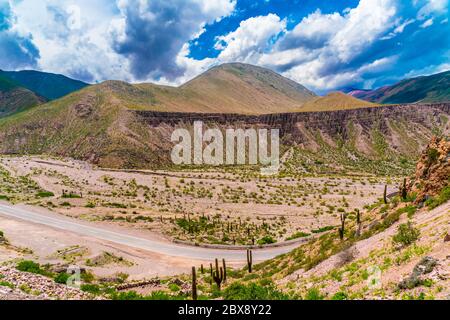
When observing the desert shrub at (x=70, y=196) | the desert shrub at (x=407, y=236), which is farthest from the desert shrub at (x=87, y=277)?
the desert shrub at (x=70, y=196)

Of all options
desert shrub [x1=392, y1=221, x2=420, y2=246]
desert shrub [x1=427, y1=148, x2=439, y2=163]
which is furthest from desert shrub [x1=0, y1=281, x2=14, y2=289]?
desert shrub [x1=427, y1=148, x2=439, y2=163]

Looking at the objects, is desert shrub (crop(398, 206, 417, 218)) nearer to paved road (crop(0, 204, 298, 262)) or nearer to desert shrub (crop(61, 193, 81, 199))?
paved road (crop(0, 204, 298, 262))

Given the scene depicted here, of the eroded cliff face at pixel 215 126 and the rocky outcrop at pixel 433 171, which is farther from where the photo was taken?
the eroded cliff face at pixel 215 126

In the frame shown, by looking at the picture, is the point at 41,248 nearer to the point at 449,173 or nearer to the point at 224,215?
the point at 224,215

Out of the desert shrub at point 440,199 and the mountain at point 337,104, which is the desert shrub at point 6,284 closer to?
the desert shrub at point 440,199

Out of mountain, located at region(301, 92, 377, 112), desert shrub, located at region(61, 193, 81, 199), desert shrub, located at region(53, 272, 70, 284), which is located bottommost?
desert shrub, located at region(53, 272, 70, 284)

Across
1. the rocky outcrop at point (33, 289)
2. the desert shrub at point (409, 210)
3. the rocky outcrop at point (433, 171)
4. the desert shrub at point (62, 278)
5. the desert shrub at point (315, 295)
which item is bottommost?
the desert shrub at point (62, 278)

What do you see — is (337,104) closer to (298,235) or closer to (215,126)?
(215,126)

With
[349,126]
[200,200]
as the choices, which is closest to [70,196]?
[200,200]
